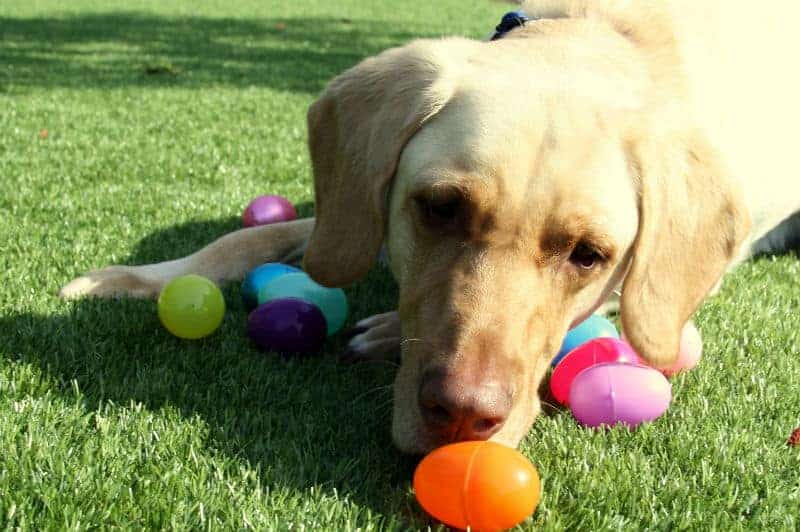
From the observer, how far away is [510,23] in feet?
12.3

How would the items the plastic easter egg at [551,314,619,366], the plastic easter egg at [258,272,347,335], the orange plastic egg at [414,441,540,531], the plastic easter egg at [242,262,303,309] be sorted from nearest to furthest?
the orange plastic egg at [414,441,540,531] < the plastic easter egg at [551,314,619,366] < the plastic easter egg at [258,272,347,335] < the plastic easter egg at [242,262,303,309]

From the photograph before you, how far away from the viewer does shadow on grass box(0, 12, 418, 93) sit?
32.8 ft

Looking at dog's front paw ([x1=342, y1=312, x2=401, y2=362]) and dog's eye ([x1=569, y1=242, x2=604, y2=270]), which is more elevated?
dog's eye ([x1=569, y1=242, x2=604, y2=270])

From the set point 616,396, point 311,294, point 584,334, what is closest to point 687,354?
point 584,334

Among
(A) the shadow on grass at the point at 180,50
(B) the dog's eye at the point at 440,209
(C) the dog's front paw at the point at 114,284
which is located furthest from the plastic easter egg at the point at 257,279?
(A) the shadow on grass at the point at 180,50

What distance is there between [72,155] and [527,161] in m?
4.44

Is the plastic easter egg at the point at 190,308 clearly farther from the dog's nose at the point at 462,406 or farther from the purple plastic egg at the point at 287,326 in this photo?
the dog's nose at the point at 462,406

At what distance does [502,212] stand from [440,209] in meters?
0.22

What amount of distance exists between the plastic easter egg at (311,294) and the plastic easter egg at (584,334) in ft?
2.96

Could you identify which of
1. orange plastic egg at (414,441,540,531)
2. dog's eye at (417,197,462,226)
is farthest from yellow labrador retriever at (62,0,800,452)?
orange plastic egg at (414,441,540,531)

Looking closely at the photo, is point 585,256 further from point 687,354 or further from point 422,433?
point 687,354

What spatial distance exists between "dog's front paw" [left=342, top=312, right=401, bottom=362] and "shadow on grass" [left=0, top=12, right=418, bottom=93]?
6.72 meters

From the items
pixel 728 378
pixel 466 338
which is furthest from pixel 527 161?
pixel 728 378

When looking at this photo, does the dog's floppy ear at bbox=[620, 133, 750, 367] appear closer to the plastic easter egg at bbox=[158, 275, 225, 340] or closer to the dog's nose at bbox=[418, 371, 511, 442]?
the dog's nose at bbox=[418, 371, 511, 442]
